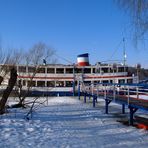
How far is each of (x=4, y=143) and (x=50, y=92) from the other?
37.6m

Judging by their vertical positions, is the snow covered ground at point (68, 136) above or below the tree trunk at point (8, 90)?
below

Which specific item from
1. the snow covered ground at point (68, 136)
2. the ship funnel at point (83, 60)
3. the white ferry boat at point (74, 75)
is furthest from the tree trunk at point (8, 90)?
the ship funnel at point (83, 60)

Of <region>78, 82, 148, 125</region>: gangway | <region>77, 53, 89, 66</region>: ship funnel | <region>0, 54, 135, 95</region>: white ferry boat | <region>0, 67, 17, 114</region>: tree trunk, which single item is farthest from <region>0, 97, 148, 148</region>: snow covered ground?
<region>77, 53, 89, 66</region>: ship funnel

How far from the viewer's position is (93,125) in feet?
45.1

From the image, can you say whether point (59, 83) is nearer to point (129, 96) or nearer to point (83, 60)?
point (83, 60)

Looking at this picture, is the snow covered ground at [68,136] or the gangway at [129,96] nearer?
the snow covered ground at [68,136]

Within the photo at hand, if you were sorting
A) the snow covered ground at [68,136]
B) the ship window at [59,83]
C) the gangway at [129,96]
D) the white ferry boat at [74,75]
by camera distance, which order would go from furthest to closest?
1. the ship window at [59,83]
2. the white ferry boat at [74,75]
3. the gangway at [129,96]
4. the snow covered ground at [68,136]

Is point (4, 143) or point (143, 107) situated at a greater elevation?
point (143, 107)

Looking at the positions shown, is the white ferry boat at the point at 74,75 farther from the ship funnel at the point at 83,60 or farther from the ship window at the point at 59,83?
the ship funnel at the point at 83,60

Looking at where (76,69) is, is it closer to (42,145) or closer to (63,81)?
(63,81)

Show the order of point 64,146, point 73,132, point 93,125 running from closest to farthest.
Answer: point 64,146
point 73,132
point 93,125

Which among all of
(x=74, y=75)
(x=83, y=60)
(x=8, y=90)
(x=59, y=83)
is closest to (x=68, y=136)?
(x=8, y=90)

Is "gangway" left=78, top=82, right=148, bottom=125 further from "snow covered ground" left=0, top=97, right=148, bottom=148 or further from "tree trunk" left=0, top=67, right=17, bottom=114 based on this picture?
"tree trunk" left=0, top=67, right=17, bottom=114

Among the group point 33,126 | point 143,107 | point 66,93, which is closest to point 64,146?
point 33,126
